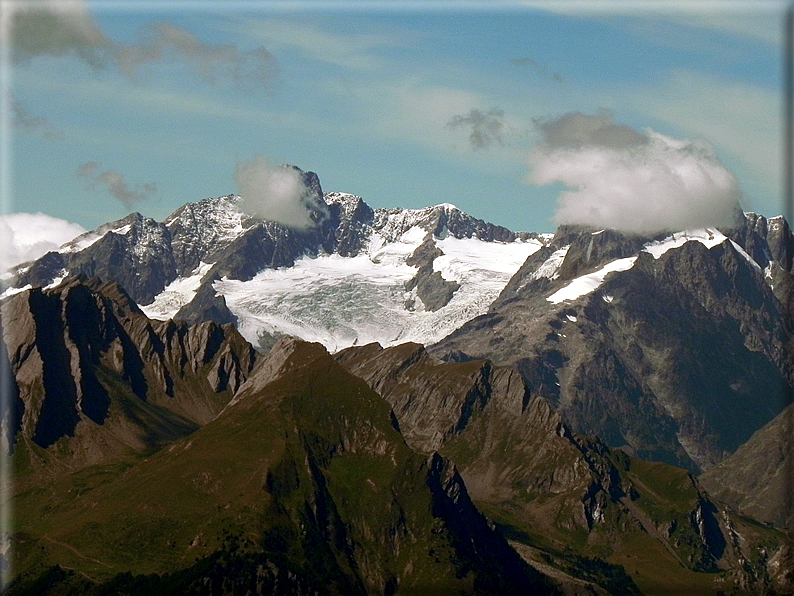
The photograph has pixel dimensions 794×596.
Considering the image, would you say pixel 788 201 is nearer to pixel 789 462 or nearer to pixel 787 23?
pixel 787 23

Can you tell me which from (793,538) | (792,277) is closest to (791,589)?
(793,538)

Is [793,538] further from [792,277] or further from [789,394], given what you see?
[792,277]

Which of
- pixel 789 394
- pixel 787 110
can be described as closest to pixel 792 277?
pixel 789 394

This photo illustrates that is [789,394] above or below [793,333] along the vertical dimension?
below

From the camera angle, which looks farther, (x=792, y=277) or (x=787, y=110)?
(x=792, y=277)

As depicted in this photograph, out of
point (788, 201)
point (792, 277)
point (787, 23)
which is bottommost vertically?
point (792, 277)

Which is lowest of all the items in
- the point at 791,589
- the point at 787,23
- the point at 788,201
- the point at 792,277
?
the point at 791,589

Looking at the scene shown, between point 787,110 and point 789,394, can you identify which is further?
point 789,394

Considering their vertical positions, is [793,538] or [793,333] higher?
[793,333]
